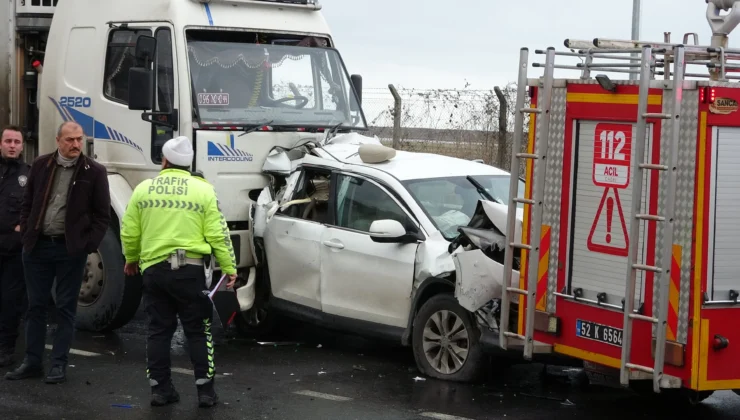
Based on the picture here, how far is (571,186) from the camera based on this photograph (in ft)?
26.2

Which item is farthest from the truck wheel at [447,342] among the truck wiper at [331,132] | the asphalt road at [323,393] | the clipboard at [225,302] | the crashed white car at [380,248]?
the truck wiper at [331,132]

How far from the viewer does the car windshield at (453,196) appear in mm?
9688

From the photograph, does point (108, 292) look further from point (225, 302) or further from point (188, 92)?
point (225, 302)

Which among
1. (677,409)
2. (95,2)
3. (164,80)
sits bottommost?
(677,409)

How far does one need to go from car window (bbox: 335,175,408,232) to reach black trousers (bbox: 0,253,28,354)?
2.66 metres

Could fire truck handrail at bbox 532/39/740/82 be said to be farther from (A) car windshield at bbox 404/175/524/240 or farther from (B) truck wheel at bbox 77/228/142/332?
(B) truck wheel at bbox 77/228/142/332

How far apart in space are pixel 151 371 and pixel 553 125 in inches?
127

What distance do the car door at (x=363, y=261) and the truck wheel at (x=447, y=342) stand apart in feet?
0.80

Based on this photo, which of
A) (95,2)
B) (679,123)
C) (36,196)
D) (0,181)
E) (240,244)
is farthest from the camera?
(95,2)

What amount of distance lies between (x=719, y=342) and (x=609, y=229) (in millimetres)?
1012

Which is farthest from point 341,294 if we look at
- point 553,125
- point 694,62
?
point 694,62

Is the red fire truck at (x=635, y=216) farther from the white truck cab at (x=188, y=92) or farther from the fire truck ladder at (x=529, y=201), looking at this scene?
the white truck cab at (x=188, y=92)

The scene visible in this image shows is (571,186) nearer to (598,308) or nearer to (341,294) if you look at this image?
(598,308)

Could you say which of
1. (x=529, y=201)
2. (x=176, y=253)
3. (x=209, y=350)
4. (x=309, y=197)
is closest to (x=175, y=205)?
(x=176, y=253)
